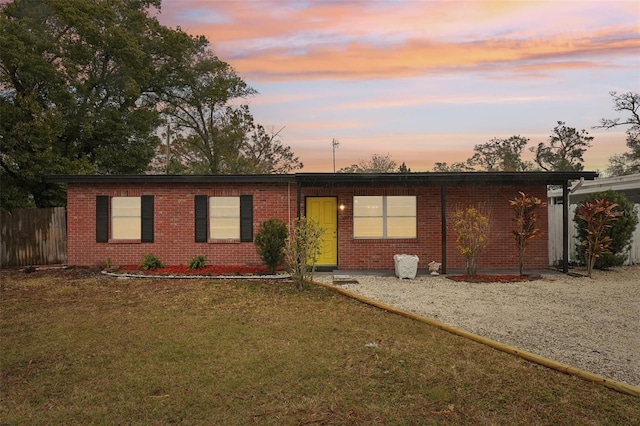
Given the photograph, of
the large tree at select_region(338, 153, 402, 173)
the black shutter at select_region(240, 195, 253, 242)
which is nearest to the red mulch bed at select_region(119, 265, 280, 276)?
the black shutter at select_region(240, 195, 253, 242)

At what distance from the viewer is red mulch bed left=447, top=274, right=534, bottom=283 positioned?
10.9 metres

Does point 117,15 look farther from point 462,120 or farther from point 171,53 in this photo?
point 462,120

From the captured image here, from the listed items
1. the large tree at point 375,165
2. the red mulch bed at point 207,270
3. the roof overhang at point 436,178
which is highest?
the large tree at point 375,165

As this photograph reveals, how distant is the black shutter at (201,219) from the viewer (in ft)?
41.8

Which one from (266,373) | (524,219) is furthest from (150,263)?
(524,219)

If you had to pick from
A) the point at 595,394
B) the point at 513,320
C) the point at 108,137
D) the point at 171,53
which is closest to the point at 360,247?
the point at 513,320

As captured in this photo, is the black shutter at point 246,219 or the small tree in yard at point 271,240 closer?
the small tree in yard at point 271,240

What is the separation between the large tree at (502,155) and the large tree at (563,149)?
1.72 m

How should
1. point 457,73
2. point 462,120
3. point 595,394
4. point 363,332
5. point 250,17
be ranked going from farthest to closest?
point 462,120
point 457,73
point 250,17
point 363,332
point 595,394

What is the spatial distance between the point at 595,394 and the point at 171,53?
24285 mm

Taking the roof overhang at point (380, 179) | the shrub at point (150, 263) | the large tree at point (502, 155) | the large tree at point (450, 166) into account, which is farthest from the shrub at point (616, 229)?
the large tree at point (450, 166)

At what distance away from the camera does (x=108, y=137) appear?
2031 cm

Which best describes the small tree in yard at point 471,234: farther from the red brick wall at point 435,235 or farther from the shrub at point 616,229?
the shrub at point 616,229

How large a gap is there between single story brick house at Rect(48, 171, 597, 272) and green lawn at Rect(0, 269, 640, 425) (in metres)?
5.03
